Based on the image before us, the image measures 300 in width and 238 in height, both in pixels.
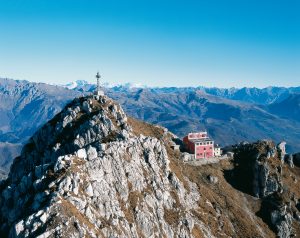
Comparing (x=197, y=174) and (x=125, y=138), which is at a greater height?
(x=125, y=138)

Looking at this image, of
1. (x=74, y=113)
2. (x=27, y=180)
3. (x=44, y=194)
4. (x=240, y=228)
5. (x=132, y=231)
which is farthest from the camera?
(x=74, y=113)

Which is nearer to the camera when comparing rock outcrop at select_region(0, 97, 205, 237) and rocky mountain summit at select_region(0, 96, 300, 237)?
rock outcrop at select_region(0, 97, 205, 237)

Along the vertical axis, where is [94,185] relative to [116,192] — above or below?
above

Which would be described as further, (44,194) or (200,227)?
(200,227)

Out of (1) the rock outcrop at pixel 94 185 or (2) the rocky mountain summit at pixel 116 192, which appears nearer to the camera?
(1) the rock outcrop at pixel 94 185

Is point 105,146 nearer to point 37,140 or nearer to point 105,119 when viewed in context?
point 105,119

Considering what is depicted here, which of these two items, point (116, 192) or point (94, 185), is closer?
point (94, 185)

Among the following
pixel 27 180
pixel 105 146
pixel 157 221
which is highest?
pixel 105 146

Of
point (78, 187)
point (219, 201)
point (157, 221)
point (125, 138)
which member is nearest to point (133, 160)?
point (125, 138)
